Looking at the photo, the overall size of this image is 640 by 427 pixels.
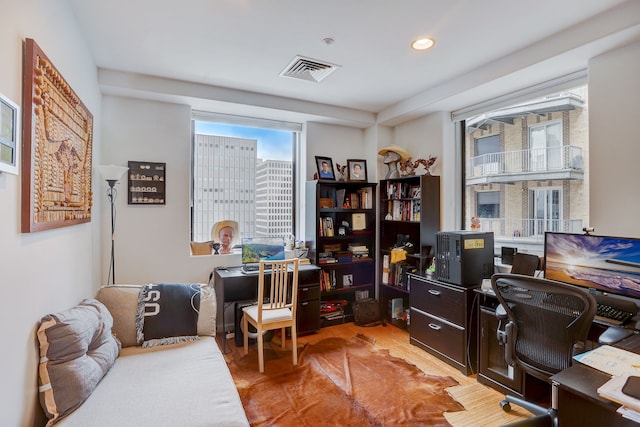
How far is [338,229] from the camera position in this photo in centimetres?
402

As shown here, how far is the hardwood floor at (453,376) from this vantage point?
2.11 metres

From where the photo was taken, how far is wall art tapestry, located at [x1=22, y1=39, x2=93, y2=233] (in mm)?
1357

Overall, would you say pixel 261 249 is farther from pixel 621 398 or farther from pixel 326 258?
pixel 621 398

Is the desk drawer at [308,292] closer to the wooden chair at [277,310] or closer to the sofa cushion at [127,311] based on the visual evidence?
the wooden chair at [277,310]

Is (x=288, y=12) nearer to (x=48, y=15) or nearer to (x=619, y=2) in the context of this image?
(x=48, y=15)

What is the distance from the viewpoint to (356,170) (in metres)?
4.16

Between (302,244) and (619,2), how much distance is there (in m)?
3.34

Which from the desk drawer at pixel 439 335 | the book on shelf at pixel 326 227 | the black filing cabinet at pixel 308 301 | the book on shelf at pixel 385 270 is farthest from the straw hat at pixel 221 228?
the desk drawer at pixel 439 335

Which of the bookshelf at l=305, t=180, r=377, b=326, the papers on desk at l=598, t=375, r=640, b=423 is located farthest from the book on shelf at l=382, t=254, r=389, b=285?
the papers on desk at l=598, t=375, r=640, b=423

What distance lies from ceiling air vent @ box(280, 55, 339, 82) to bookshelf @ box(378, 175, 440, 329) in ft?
4.74

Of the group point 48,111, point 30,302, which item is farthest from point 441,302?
point 48,111

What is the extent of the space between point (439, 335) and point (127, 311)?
2529 mm

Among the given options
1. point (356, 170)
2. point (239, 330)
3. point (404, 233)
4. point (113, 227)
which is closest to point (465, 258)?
point (404, 233)

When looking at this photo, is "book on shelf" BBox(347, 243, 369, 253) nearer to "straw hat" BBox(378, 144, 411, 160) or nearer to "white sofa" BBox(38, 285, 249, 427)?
"straw hat" BBox(378, 144, 411, 160)
